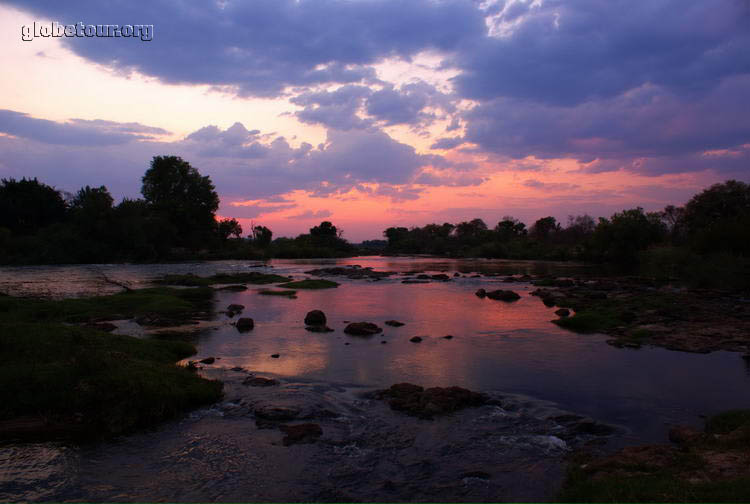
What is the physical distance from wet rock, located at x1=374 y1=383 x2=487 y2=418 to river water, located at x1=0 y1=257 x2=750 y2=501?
13.8 inches

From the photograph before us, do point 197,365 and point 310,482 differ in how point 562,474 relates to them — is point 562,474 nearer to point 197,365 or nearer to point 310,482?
point 310,482

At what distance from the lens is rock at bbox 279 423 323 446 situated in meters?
10.3

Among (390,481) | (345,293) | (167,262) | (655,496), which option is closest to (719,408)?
(655,496)

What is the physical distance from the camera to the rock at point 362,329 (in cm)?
2236

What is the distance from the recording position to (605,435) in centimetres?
1067

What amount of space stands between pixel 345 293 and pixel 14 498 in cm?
3365

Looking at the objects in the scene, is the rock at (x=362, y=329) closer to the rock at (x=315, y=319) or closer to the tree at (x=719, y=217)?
the rock at (x=315, y=319)

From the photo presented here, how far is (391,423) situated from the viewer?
1137cm

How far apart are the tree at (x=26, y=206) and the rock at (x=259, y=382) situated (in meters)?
88.0

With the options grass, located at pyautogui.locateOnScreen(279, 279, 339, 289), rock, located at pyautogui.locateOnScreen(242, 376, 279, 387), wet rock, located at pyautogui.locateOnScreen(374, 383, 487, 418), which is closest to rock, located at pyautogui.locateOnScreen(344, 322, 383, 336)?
rock, located at pyautogui.locateOnScreen(242, 376, 279, 387)

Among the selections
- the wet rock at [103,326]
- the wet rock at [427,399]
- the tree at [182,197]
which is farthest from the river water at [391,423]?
the tree at [182,197]

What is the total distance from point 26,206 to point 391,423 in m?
93.9

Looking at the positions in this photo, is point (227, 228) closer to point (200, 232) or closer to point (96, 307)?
point (200, 232)

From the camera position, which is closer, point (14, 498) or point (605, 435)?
point (14, 498)
